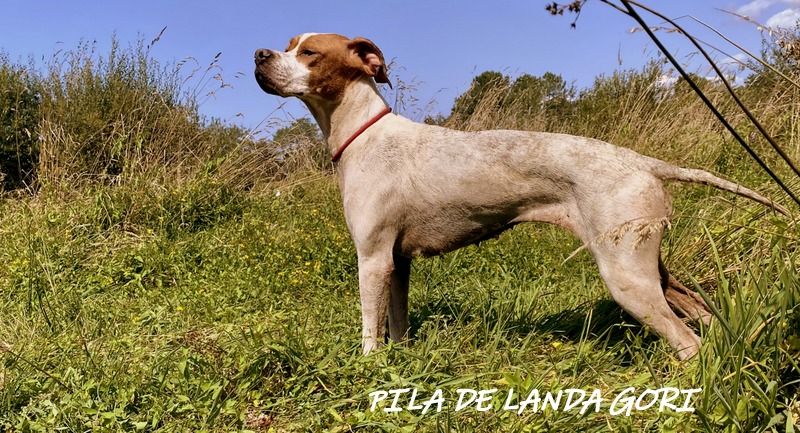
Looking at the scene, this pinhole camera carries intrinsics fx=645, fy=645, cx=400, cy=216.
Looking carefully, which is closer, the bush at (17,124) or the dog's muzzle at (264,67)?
the dog's muzzle at (264,67)

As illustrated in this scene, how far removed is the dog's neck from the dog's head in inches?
1.6

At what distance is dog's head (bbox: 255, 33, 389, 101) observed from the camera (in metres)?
3.18

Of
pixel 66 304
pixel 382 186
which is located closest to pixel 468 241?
pixel 382 186

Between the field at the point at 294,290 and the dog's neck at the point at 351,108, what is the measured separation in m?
1.05

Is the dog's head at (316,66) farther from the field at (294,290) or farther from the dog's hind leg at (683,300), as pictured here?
the dog's hind leg at (683,300)

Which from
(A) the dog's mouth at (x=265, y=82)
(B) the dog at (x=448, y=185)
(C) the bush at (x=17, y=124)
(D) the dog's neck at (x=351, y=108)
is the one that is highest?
(C) the bush at (x=17, y=124)

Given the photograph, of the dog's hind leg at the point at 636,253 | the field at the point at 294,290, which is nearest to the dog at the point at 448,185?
the dog's hind leg at the point at 636,253

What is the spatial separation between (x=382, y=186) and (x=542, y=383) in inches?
45.6

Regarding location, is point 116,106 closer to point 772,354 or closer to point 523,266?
point 523,266

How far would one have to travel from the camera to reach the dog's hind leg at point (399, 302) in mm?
3426

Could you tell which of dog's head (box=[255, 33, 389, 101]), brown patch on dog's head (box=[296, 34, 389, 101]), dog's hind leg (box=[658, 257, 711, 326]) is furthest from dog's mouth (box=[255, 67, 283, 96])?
dog's hind leg (box=[658, 257, 711, 326])

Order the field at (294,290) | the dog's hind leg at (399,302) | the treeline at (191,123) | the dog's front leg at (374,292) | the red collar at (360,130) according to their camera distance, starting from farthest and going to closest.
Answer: the treeline at (191,123) < the dog's hind leg at (399,302) < the red collar at (360,130) < the dog's front leg at (374,292) < the field at (294,290)

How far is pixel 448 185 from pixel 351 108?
689mm

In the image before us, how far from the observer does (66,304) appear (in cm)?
451
